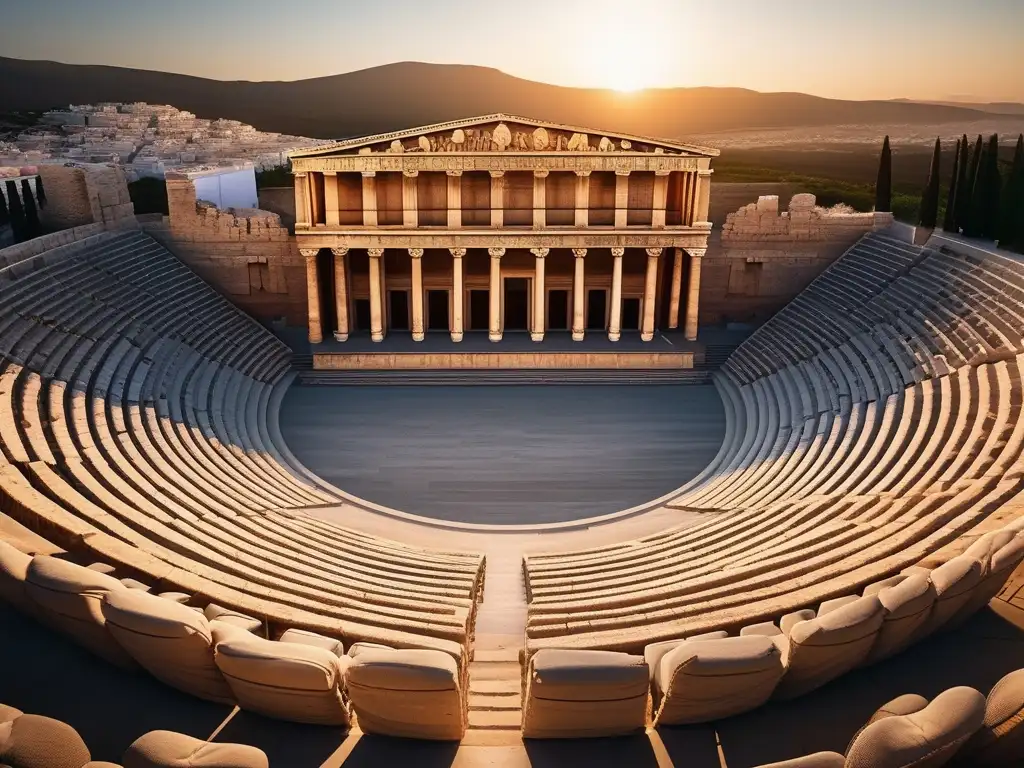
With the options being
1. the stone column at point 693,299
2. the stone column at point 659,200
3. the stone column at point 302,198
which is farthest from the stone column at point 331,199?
the stone column at point 693,299

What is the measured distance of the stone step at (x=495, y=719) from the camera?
7.43 metres

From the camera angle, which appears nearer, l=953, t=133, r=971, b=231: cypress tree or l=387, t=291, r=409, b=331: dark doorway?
l=953, t=133, r=971, b=231: cypress tree

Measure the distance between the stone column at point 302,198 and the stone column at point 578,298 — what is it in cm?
1031

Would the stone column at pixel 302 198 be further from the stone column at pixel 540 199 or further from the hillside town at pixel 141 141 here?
the hillside town at pixel 141 141

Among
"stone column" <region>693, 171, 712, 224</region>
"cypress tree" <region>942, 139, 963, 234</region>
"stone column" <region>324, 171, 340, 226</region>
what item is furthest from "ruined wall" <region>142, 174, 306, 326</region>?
"cypress tree" <region>942, 139, 963, 234</region>

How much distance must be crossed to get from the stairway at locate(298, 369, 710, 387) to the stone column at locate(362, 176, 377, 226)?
19.3ft

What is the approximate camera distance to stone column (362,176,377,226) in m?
28.1

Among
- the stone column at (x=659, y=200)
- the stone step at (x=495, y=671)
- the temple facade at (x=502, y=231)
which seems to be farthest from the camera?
the stone column at (x=659, y=200)

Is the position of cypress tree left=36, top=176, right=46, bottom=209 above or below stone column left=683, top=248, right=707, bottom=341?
above

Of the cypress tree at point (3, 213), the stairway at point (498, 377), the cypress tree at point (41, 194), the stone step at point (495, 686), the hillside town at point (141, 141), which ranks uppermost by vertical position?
the hillside town at point (141, 141)

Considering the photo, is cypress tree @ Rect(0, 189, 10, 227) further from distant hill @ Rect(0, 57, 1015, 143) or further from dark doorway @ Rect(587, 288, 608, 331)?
distant hill @ Rect(0, 57, 1015, 143)

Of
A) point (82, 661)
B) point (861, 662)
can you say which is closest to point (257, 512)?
point (82, 661)

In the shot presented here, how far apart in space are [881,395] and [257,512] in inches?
619

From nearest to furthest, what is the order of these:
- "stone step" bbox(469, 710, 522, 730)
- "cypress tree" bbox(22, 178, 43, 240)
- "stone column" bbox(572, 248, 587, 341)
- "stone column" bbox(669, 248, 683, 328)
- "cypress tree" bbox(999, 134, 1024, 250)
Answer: "stone step" bbox(469, 710, 522, 730) → "cypress tree" bbox(999, 134, 1024, 250) → "cypress tree" bbox(22, 178, 43, 240) → "stone column" bbox(572, 248, 587, 341) → "stone column" bbox(669, 248, 683, 328)
